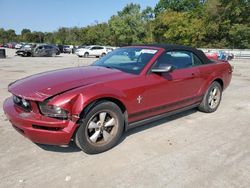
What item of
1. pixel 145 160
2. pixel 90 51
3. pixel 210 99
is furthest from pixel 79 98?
pixel 90 51

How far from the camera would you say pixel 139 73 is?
4176 mm

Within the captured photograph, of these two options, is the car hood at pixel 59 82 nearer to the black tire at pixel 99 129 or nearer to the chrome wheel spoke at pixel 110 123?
the black tire at pixel 99 129

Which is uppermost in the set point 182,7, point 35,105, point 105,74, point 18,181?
point 182,7

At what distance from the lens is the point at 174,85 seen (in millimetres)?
4633

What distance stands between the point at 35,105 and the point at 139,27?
65.5 m

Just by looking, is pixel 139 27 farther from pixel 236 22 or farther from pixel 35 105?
pixel 35 105

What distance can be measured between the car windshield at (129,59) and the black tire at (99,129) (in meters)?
0.83

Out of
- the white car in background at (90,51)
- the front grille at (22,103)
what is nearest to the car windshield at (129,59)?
the front grille at (22,103)

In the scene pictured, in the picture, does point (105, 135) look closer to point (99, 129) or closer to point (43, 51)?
point (99, 129)

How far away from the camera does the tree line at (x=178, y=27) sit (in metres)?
52.1

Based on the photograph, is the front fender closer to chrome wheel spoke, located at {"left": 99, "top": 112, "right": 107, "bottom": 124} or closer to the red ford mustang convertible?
the red ford mustang convertible

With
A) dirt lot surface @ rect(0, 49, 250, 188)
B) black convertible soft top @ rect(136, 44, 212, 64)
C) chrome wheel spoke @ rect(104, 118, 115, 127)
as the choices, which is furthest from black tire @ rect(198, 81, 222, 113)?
chrome wheel spoke @ rect(104, 118, 115, 127)

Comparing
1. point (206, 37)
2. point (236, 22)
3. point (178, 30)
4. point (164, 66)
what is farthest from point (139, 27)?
point (164, 66)

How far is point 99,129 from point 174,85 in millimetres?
1663
